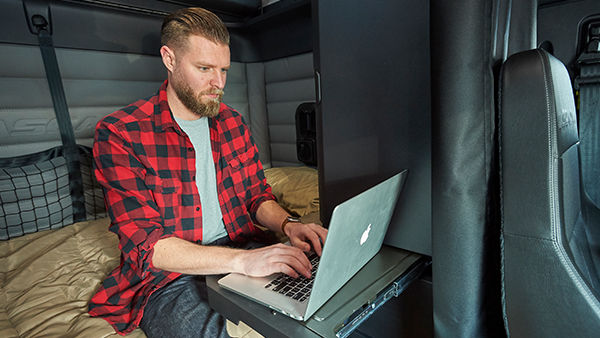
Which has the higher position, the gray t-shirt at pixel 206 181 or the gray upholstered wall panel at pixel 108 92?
the gray upholstered wall panel at pixel 108 92

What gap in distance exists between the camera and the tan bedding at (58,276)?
3.21ft

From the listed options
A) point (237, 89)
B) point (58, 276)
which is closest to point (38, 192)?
point (58, 276)

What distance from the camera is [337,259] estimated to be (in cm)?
49

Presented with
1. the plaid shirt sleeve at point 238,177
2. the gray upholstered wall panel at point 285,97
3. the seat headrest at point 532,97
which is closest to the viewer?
the seat headrest at point 532,97

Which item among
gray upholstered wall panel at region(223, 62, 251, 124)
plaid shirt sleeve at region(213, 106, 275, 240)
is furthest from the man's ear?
gray upholstered wall panel at region(223, 62, 251, 124)

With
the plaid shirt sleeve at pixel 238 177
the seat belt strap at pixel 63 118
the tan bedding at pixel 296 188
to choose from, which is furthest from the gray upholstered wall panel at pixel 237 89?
the plaid shirt sleeve at pixel 238 177

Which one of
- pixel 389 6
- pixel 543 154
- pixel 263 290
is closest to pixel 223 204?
pixel 263 290

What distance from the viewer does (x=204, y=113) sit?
1171 millimetres

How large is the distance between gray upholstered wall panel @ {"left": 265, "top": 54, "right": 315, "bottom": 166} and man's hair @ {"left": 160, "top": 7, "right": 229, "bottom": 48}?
1207mm

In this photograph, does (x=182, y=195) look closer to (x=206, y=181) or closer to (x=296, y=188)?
(x=206, y=181)

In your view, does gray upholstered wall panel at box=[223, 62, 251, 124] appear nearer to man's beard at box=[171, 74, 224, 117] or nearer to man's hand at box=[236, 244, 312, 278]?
man's beard at box=[171, 74, 224, 117]

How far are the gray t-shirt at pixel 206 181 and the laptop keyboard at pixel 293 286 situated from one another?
0.59m

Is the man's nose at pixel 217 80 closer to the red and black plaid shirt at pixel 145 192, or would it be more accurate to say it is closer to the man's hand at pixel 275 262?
the red and black plaid shirt at pixel 145 192

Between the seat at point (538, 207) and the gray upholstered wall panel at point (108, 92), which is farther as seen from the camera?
the gray upholstered wall panel at point (108, 92)
